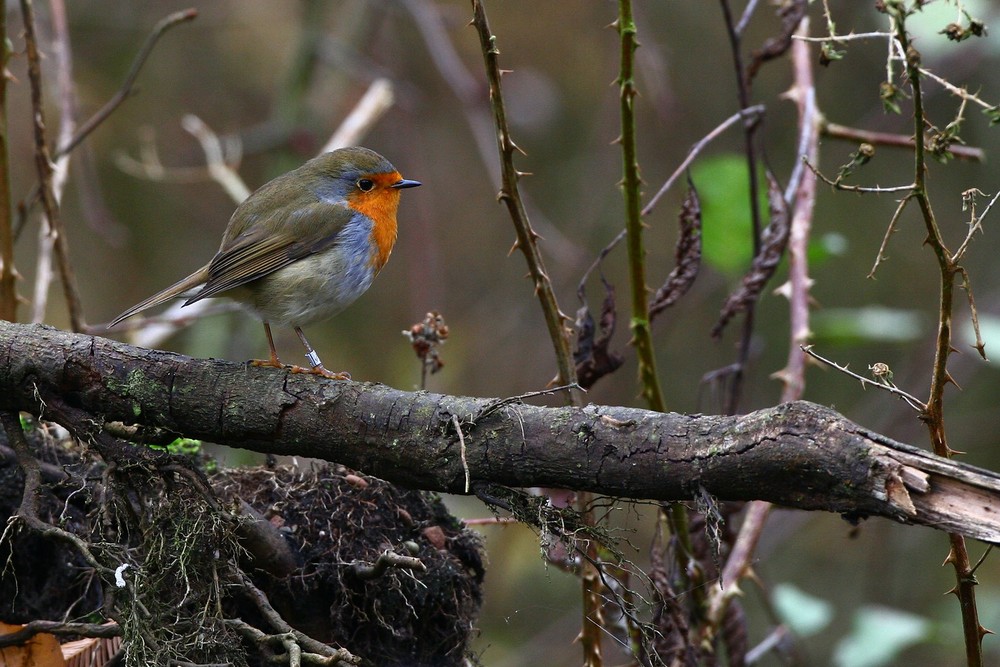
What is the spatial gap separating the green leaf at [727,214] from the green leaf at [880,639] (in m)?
1.39

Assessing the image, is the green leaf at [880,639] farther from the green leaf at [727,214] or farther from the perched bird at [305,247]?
the perched bird at [305,247]

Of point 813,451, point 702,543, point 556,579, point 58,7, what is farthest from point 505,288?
point 813,451

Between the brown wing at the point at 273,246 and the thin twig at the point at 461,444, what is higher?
the brown wing at the point at 273,246

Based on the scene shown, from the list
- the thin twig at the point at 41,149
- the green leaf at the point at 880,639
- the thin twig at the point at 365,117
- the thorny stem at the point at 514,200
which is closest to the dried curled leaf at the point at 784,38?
the thorny stem at the point at 514,200

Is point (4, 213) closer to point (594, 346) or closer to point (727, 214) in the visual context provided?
point (594, 346)

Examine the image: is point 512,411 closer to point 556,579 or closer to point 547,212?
point 556,579

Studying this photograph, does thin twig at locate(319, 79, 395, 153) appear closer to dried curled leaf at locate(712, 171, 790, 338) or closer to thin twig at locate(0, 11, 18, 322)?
thin twig at locate(0, 11, 18, 322)

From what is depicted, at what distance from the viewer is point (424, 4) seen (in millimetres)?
6109

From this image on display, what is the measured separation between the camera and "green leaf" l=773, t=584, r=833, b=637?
3445 millimetres

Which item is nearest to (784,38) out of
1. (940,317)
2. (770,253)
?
(770,253)

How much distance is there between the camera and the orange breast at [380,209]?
12.0ft

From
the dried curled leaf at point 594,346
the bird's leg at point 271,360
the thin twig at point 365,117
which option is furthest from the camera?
the thin twig at point 365,117

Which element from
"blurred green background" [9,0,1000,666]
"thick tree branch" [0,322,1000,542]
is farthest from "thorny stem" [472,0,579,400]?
"blurred green background" [9,0,1000,666]

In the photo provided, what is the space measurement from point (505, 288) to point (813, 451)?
22.5 ft
